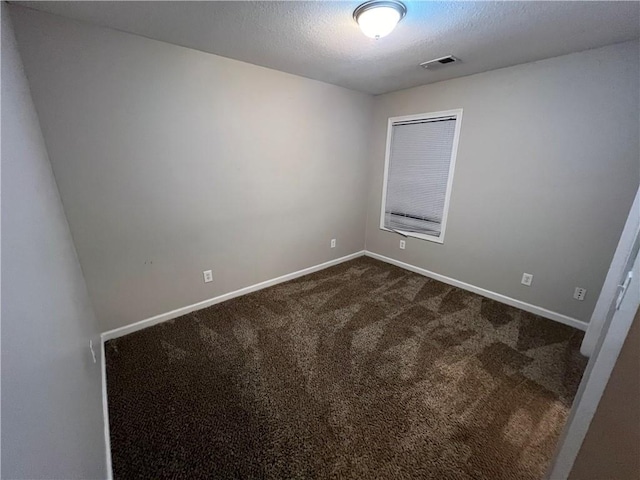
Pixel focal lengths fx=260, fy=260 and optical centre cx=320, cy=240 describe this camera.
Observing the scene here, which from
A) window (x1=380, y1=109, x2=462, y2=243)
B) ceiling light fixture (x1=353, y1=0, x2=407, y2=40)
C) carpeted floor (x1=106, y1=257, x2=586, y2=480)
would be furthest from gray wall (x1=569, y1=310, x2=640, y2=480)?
window (x1=380, y1=109, x2=462, y2=243)

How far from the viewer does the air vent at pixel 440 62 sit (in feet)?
6.98

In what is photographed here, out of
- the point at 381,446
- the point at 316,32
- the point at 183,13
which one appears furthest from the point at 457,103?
the point at 381,446

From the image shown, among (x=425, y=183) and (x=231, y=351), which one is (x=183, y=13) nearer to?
(x=231, y=351)

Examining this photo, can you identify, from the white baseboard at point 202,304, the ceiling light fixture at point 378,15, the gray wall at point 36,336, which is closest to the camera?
the gray wall at point 36,336

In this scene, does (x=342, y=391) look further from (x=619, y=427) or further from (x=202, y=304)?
(x=202, y=304)

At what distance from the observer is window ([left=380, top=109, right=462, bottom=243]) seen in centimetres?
286

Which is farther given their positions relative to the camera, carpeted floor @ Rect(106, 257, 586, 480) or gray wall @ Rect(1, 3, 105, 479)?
carpeted floor @ Rect(106, 257, 586, 480)

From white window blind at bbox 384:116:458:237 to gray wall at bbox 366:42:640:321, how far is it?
0.16 metres

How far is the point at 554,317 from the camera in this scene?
2398mm

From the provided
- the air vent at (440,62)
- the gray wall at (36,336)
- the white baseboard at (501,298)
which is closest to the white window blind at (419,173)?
the white baseboard at (501,298)

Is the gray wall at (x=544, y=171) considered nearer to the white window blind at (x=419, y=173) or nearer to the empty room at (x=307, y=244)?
the empty room at (x=307, y=244)

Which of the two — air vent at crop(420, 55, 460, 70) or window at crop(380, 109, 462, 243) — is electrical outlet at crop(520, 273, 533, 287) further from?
air vent at crop(420, 55, 460, 70)

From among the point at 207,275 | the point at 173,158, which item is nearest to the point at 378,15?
the point at 173,158

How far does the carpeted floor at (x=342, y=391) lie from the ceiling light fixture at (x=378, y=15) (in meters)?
2.13
